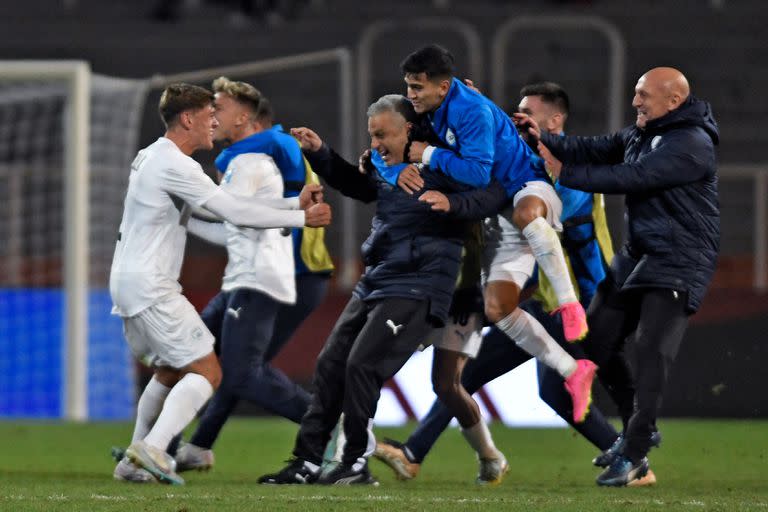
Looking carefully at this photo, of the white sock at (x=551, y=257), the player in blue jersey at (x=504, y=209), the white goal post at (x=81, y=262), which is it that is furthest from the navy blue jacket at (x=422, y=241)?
the white goal post at (x=81, y=262)

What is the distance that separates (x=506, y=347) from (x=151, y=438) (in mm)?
1866

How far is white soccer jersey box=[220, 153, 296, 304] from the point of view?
714 centimetres

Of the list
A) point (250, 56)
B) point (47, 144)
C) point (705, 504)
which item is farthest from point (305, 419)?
point (250, 56)

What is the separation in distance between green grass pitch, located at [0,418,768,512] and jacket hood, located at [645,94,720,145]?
1.55 m

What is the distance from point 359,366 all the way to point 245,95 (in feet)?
5.97

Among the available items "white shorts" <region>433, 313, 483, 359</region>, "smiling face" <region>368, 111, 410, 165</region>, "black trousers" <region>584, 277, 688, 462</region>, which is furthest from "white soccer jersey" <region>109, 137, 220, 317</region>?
"black trousers" <region>584, 277, 688, 462</region>

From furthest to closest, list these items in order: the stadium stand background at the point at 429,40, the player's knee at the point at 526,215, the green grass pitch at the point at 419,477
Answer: the stadium stand background at the point at 429,40, the player's knee at the point at 526,215, the green grass pitch at the point at 419,477

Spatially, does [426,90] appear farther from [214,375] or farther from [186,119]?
[214,375]

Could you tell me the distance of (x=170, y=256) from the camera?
6.51 m

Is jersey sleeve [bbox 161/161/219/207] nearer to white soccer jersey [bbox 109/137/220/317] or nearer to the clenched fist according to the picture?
white soccer jersey [bbox 109/137/220/317]

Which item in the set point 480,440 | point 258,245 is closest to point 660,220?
point 480,440

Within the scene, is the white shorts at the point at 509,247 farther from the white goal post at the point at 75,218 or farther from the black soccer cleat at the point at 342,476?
the white goal post at the point at 75,218

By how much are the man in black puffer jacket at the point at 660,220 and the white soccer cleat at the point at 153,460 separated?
1845 mm

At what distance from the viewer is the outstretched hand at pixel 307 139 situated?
6.48 m
